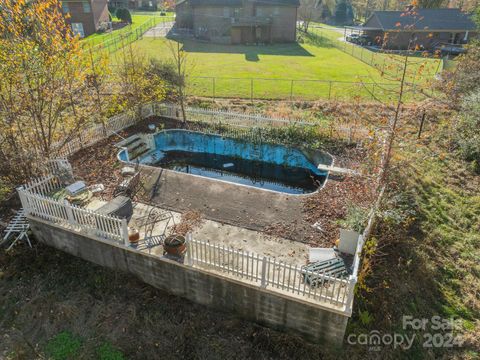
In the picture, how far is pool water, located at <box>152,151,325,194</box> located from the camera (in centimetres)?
1488

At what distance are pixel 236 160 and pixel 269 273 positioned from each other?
30.9 ft

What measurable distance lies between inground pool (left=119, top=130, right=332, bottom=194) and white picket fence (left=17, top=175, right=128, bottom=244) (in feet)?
17.8

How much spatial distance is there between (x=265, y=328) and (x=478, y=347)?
5.04m

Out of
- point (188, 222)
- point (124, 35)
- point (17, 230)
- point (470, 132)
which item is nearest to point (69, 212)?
point (17, 230)

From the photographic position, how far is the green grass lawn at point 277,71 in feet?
83.7

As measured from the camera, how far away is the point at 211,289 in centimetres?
873

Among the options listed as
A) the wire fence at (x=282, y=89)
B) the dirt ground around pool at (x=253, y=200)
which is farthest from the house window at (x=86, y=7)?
the dirt ground around pool at (x=253, y=200)

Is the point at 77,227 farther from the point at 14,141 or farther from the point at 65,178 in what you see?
the point at 14,141

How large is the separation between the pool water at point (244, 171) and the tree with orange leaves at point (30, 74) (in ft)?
18.2

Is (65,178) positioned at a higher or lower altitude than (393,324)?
higher

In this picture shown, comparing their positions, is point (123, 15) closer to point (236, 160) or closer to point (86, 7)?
point (86, 7)

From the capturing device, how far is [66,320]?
28.9 feet

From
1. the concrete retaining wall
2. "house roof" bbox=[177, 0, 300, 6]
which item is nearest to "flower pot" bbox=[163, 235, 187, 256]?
the concrete retaining wall

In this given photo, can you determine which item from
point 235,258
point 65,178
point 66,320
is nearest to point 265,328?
point 235,258
